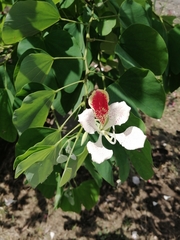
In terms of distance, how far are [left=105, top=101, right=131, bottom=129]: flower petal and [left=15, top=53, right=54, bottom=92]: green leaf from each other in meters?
0.26

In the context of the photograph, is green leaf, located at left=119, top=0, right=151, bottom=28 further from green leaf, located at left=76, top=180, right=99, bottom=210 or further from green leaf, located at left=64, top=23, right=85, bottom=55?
green leaf, located at left=76, top=180, right=99, bottom=210

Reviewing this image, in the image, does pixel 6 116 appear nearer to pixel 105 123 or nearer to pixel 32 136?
pixel 32 136

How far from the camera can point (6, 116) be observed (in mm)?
998

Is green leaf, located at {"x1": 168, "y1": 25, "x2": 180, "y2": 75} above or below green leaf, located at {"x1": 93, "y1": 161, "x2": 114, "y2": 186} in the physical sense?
above

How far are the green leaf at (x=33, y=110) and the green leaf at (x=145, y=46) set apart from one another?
0.23 meters

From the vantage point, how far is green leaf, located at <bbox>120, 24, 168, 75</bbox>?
2.47 feet

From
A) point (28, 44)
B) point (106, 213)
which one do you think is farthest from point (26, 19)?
point (106, 213)

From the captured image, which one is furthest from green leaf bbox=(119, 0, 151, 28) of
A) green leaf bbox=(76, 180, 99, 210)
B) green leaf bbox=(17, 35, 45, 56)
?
green leaf bbox=(76, 180, 99, 210)

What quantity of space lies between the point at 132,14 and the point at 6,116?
1.63 feet

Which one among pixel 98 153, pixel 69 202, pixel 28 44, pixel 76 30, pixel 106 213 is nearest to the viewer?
pixel 98 153

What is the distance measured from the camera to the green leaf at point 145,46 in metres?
0.75

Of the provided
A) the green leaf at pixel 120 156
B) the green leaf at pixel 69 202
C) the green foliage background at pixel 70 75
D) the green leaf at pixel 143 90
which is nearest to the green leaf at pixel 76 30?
the green foliage background at pixel 70 75

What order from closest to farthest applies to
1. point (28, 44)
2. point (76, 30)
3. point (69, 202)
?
1. point (28, 44)
2. point (76, 30)
3. point (69, 202)

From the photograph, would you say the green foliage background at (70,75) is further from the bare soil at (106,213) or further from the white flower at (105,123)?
the bare soil at (106,213)
